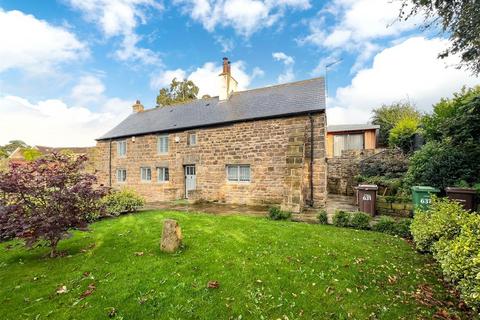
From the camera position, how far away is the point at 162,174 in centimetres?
1716

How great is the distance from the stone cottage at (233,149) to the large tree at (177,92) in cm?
1315

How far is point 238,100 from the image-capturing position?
1644cm

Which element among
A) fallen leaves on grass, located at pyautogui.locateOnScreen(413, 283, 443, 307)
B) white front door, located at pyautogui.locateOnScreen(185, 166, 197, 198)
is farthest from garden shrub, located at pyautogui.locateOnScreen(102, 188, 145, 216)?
fallen leaves on grass, located at pyautogui.locateOnScreen(413, 283, 443, 307)

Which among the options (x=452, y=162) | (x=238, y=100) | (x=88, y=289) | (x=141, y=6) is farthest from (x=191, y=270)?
(x=238, y=100)

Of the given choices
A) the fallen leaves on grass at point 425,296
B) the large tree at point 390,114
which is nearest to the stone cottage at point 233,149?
the fallen leaves on grass at point 425,296

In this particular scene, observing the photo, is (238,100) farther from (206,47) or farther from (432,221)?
(432,221)

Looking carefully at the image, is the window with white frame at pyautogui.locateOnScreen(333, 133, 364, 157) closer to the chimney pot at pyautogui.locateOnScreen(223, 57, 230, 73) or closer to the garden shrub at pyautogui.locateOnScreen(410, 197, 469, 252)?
the chimney pot at pyautogui.locateOnScreen(223, 57, 230, 73)

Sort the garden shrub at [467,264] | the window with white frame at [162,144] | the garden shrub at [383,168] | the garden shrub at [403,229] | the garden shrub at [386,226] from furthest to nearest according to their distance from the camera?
the window with white frame at [162,144] < the garden shrub at [383,168] < the garden shrub at [386,226] < the garden shrub at [403,229] < the garden shrub at [467,264]

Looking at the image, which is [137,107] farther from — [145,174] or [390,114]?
[390,114]

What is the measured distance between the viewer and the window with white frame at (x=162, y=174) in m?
16.9

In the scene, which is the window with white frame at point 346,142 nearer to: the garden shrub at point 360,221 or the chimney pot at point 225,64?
the chimney pot at point 225,64

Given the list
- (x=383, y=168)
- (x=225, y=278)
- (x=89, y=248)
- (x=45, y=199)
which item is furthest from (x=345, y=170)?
(x=45, y=199)

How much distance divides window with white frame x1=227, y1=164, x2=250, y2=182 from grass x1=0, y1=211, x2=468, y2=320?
23.5 ft

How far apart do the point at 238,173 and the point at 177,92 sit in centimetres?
2383
